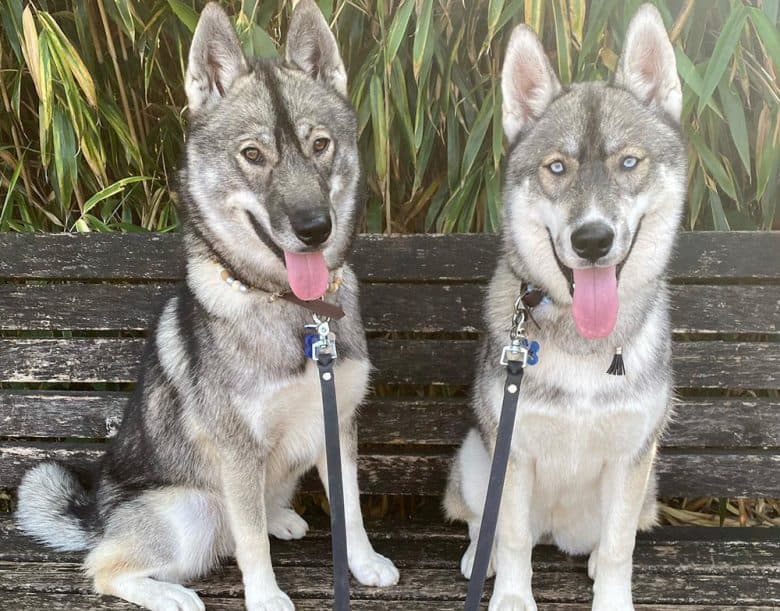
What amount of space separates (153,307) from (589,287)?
51.6 inches

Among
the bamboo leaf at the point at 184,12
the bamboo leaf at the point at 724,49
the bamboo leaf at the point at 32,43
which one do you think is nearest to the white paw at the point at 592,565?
the bamboo leaf at the point at 724,49

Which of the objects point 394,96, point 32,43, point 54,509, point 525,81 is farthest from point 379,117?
point 54,509

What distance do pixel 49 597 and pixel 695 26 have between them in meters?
2.26

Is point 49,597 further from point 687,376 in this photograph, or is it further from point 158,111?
point 687,376

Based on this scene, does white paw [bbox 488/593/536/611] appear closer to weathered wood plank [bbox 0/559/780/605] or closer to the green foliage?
weathered wood plank [bbox 0/559/780/605]

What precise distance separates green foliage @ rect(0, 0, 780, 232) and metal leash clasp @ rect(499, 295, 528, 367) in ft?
1.77

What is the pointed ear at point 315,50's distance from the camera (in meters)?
1.69

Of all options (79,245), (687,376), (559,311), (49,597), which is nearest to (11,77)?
(79,245)

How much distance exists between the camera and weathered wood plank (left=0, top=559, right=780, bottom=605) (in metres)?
1.73

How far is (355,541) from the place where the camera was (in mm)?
1852

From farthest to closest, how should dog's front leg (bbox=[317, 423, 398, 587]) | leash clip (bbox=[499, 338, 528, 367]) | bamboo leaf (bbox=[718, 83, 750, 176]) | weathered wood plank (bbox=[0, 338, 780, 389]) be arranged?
weathered wood plank (bbox=[0, 338, 780, 389]) < bamboo leaf (bbox=[718, 83, 750, 176]) < dog's front leg (bbox=[317, 423, 398, 587]) < leash clip (bbox=[499, 338, 528, 367])

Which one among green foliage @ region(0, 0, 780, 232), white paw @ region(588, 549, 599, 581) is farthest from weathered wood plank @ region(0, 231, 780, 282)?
white paw @ region(588, 549, 599, 581)

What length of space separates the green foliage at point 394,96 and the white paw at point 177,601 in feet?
3.79

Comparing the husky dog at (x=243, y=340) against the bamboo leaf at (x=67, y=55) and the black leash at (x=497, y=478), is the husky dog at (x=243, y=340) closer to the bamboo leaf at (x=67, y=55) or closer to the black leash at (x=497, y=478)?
the black leash at (x=497, y=478)
